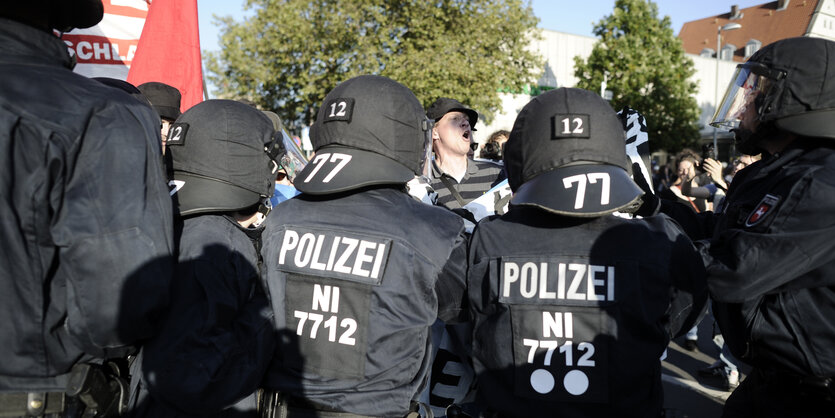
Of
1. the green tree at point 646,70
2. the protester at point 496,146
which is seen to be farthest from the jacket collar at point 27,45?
the green tree at point 646,70

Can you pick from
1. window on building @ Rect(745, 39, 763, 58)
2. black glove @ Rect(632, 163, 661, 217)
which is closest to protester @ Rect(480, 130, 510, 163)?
black glove @ Rect(632, 163, 661, 217)

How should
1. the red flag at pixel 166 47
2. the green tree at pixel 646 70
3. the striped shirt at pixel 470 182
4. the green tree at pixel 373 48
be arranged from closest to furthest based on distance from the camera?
the red flag at pixel 166 47 < the striped shirt at pixel 470 182 < the green tree at pixel 373 48 < the green tree at pixel 646 70

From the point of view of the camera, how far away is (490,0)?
1945cm

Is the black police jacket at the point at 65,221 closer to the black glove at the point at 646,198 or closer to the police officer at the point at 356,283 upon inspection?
the police officer at the point at 356,283

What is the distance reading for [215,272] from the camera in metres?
1.86

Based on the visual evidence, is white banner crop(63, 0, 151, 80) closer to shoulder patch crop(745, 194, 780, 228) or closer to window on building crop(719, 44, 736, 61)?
shoulder patch crop(745, 194, 780, 228)

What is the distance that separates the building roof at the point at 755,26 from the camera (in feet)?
162

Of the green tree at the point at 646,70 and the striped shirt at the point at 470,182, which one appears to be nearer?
the striped shirt at the point at 470,182

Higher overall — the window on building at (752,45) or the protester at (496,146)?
the window on building at (752,45)

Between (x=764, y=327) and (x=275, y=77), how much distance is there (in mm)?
18809

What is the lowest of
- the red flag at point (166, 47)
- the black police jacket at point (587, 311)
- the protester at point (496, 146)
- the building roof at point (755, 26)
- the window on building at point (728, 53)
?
the black police jacket at point (587, 311)

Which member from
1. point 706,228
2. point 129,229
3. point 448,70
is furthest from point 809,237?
point 448,70

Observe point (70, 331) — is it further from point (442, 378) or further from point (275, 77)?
point (275, 77)

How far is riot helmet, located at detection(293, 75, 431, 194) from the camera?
6.90ft
